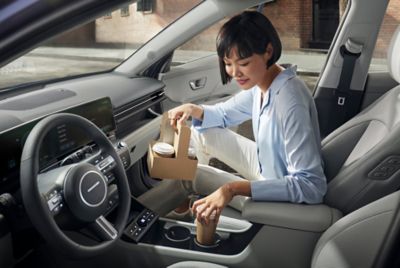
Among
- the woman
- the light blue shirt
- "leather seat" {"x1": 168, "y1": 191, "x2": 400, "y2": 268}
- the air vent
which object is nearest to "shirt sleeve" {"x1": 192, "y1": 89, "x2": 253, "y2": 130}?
the woman

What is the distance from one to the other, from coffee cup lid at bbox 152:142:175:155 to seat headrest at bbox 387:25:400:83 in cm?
103

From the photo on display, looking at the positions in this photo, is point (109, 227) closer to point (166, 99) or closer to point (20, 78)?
point (20, 78)

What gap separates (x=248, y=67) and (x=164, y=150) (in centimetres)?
51

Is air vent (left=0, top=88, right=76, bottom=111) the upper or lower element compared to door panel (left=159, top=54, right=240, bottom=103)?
upper

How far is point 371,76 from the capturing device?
114 inches

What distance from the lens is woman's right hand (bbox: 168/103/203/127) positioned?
2.33 meters

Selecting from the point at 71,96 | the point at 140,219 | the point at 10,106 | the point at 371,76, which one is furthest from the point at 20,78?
the point at 371,76

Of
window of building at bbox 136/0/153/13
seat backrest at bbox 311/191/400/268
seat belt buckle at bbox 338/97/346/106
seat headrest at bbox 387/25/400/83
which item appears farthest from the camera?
seat belt buckle at bbox 338/97/346/106

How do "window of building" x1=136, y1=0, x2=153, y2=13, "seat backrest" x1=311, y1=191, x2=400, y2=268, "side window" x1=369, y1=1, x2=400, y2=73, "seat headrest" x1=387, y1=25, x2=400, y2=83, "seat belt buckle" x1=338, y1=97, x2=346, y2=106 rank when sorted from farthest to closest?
"seat belt buckle" x1=338, y1=97, x2=346, y2=106, "side window" x1=369, y1=1, x2=400, y2=73, "seat headrest" x1=387, y1=25, x2=400, y2=83, "seat backrest" x1=311, y1=191, x2=400, y2=268, "window of building" x1=136, y1=0, x2=153, y2=13

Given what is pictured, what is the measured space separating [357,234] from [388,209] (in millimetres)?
138

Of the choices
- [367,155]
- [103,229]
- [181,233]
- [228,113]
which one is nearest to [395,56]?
[367,155]

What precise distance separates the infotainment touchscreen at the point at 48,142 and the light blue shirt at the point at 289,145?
2.24ft

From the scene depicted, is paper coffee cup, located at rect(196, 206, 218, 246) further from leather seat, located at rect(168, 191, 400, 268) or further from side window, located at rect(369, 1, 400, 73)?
side window, located at rect(369, 1, 400, 73)

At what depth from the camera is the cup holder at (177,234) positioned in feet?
7.13
